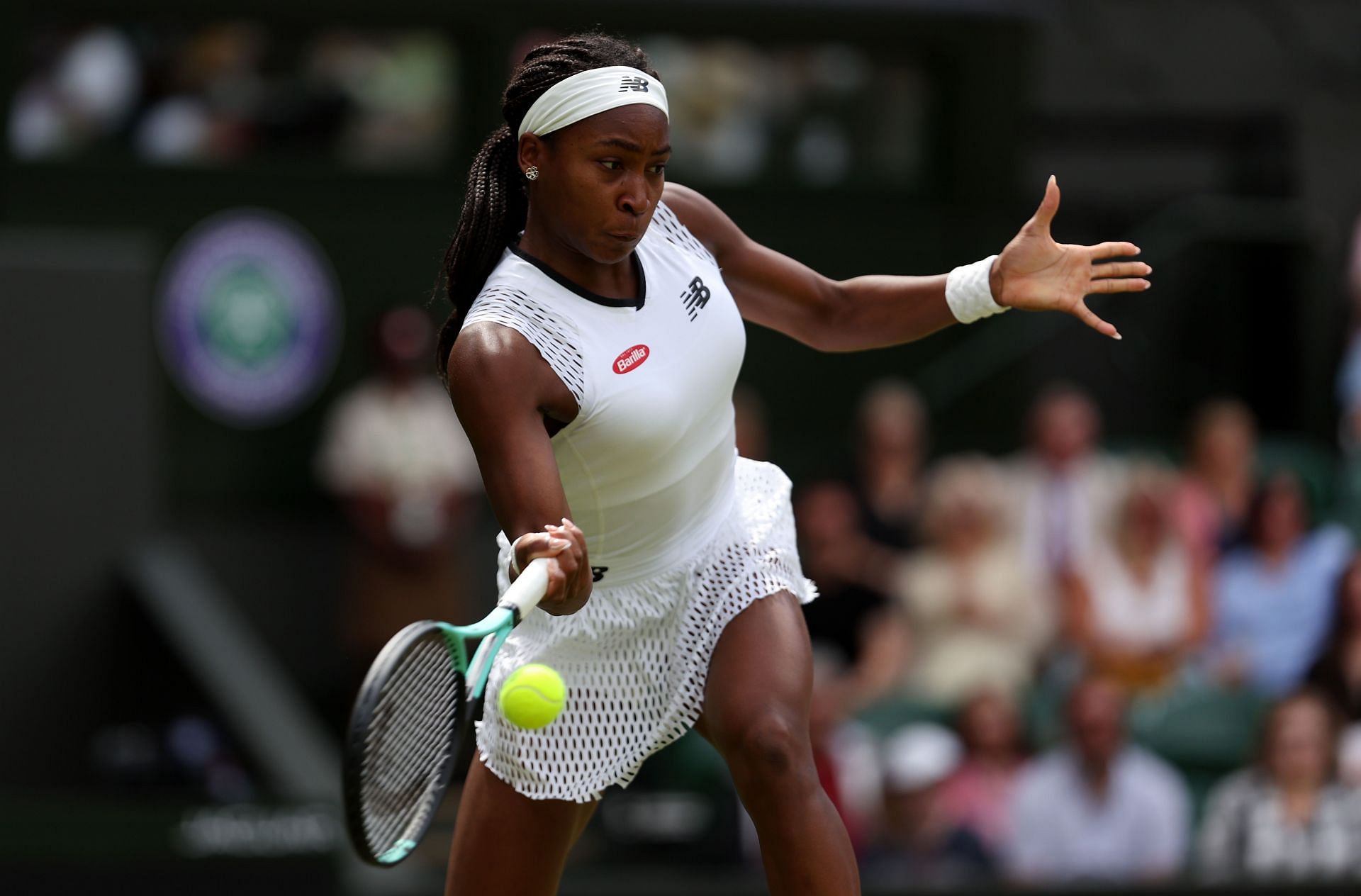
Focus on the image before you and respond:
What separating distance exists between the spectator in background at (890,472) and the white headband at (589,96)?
4725mm

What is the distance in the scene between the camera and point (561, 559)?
3.35m

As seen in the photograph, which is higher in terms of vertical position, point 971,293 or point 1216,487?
point 971,293

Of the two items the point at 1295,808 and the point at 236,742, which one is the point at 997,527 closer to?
the point at 1295,808

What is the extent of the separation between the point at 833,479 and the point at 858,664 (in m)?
0.88

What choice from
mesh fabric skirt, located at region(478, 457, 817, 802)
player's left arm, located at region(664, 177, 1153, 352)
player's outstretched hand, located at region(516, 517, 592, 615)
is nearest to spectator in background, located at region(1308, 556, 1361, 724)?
player's left arm, located at region(664, 177, 1153, 352)

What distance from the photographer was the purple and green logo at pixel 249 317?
923cm

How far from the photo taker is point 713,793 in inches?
293

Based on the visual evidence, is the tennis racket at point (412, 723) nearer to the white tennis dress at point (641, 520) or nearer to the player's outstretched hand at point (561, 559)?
the player's outstretched hand at point (561, 559)

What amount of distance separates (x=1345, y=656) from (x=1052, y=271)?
14.8 feet

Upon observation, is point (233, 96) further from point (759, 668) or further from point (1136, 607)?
point (759, 668)

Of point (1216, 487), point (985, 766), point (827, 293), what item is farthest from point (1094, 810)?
point (827, 293)

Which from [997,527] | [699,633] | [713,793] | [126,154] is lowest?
[713,793]

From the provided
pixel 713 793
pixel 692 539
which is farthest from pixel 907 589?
pixel 692 539

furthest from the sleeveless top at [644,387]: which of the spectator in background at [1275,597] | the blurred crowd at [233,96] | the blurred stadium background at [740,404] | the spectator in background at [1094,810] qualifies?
the blurred crowd at [233,96]
